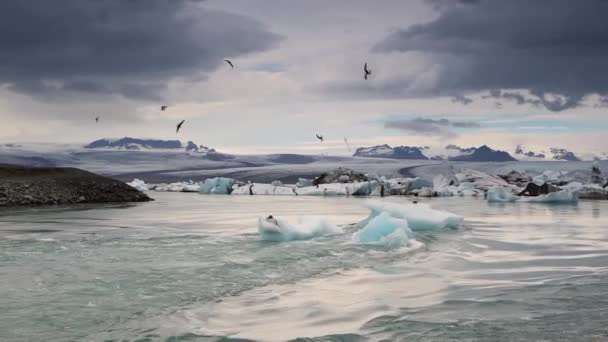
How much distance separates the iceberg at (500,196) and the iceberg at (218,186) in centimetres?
1962

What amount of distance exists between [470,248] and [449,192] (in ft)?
88.2

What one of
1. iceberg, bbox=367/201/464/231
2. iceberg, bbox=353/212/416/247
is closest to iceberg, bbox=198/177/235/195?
iceberg, bbox=367/201/464/231

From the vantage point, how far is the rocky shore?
1969 cm

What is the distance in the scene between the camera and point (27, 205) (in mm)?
19422

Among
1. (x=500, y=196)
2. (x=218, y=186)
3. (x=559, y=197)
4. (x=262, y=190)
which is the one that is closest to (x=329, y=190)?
(x=262, y=190)

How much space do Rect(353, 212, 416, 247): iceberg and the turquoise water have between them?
1.24 ft

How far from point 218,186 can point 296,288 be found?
36.6 m

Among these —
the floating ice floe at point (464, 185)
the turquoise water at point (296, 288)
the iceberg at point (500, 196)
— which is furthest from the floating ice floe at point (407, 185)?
the turquoise water at point (296, 288)

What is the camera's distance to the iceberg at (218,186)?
41938 millimetres

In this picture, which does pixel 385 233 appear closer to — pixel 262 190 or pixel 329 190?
pixel 329 190

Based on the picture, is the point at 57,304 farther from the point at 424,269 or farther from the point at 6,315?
the point at 424,269

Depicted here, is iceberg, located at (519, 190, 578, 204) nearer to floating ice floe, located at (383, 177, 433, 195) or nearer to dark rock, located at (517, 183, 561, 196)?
dark rock, located at (517, 183, 561, 196)

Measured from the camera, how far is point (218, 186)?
42281mm

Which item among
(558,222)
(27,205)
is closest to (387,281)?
(558,222)
